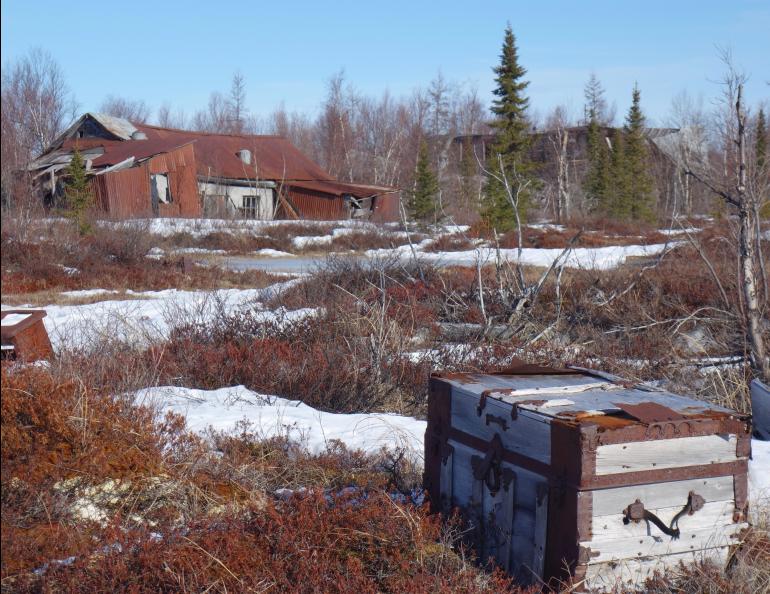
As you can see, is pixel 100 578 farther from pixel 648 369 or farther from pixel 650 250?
pixel 650 250

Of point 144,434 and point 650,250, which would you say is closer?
point 144,434

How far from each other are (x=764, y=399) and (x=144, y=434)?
4618mm

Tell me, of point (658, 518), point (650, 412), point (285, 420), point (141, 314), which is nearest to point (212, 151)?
point (141, 314)

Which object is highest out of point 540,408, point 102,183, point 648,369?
point 102,183

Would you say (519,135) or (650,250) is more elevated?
(519,135)

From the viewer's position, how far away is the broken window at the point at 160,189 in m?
36.2

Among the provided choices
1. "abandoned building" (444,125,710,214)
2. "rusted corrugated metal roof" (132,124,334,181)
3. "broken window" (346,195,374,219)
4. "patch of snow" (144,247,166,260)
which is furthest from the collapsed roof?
"patch of snow" (144,247,166,260)

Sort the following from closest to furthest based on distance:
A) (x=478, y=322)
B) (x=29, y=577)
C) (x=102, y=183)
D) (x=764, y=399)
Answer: (x=29, y=577)
(x=764, y=399)
(x=478, y=322)
(x=102, y=183)

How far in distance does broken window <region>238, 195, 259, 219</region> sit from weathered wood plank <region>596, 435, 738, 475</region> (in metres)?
37.5

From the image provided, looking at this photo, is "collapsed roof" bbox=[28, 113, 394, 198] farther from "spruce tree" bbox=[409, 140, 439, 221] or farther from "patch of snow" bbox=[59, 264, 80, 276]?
"patch of snow" bbox=[59, 264, 80, 276]

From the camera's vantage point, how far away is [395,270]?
13.6 metres

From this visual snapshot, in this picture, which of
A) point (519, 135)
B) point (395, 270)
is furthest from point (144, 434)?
point (519, 135)

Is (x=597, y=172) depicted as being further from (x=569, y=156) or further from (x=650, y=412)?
(x=650, y=412)

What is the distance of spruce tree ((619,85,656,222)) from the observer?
4816 centimetres
